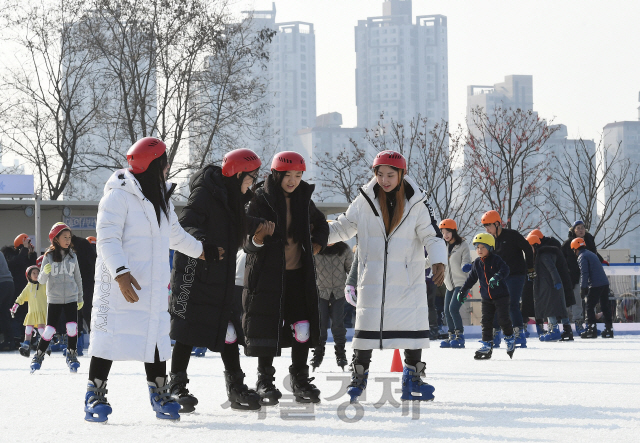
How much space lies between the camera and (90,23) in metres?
28.1

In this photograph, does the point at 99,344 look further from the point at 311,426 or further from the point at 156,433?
the point at 311,426

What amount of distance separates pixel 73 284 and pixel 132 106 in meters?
19.9

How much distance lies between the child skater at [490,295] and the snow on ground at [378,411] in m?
0.88

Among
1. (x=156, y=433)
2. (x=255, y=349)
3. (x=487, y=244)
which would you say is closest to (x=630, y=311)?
(x=487, y=244)

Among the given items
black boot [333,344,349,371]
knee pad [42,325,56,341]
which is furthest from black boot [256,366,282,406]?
knee pad [42,325,56,341]

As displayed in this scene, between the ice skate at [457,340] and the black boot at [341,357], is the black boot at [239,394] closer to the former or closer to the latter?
the black boot at [341,357]

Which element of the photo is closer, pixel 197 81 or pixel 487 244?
pixel 487 244

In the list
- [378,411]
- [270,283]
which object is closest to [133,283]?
[270,283]

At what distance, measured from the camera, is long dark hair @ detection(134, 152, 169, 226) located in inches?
221

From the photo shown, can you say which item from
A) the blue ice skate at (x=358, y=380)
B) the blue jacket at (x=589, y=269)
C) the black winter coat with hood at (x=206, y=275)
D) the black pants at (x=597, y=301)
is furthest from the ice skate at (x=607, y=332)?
the black winter coat with hood at (x=206, y=275)

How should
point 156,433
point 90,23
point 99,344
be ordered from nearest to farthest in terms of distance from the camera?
point 156,433, point 99,344, point 90,23

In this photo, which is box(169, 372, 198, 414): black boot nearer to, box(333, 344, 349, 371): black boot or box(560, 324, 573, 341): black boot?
box(333, 344, 349, 371): black boot

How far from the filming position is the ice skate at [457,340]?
13016 mm

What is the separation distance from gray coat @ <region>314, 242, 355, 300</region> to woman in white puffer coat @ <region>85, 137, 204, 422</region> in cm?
505
